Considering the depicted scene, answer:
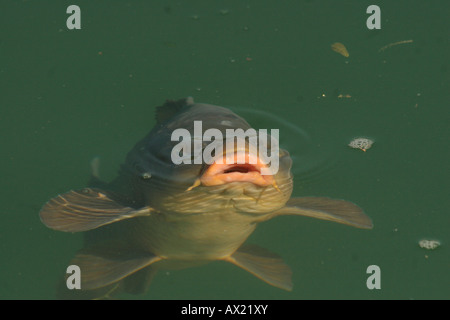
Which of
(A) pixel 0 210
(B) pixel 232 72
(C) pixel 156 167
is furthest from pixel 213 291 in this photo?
(B) pixel 232 72

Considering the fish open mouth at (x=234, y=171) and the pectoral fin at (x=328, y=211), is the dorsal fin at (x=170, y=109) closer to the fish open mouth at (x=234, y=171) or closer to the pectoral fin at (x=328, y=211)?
the pectoral fin at (x=328, y=211)

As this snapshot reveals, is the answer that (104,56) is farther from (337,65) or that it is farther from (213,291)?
(213,291)

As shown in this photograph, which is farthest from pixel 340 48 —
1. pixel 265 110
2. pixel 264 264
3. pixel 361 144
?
pixel 264 264

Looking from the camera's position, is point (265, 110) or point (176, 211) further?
point (265, 110)

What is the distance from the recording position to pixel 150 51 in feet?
20.2

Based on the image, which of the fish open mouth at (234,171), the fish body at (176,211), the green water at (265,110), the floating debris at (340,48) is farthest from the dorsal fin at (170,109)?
the floating debris at (340,48)

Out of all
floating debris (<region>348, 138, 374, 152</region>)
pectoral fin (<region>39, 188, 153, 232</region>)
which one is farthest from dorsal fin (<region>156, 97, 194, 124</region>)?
floating debris (<region>348, 138, 374, 152</region>)

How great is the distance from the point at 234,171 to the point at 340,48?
3.39 m

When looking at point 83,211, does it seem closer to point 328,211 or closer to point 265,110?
point 328,211

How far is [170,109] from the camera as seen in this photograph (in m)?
4.71

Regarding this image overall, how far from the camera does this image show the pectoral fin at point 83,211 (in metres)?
3.88

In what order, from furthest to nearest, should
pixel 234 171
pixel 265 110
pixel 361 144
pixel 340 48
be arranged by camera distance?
pixel 340 48 → pixel 265 110 → pixel 361 144 → pixel 234 171

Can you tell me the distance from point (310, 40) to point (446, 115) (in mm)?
1772

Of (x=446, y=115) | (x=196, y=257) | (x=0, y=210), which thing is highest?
(x=446, y=115)
